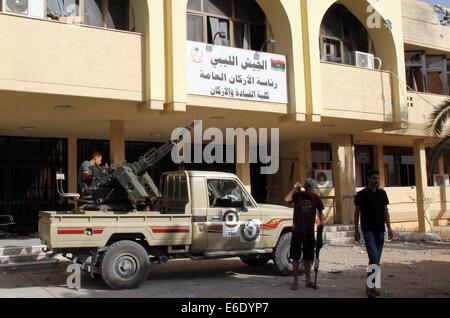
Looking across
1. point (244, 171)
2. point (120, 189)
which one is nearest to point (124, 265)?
point (120, 189)

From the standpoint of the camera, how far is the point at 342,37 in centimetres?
1664

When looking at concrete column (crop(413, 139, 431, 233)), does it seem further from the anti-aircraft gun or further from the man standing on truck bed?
the man standing on truck bed

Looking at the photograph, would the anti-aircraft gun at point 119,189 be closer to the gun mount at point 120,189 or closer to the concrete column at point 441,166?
the gun mount at point 120,189

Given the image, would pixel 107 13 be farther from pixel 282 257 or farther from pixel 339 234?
pixel 339 234

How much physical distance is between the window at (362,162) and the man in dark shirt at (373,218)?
41.2 feet

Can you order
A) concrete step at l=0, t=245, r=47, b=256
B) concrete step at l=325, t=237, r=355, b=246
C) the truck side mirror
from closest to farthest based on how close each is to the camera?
1. the truck side mirror
2. concrete step at l=0, t=245, r=47, b=256
3. concrete step at l=325, t=237, r=355, b=246

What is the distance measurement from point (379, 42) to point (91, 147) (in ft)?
32.0

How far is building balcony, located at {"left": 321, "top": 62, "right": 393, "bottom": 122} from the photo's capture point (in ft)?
45.1

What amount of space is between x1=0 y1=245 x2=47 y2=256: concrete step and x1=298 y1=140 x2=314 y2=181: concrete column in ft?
32.1

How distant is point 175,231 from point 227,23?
756 centimetres

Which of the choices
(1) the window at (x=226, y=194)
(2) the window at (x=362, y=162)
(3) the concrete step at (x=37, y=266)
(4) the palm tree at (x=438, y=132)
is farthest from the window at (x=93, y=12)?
(2) the window at (x=362, y=162)

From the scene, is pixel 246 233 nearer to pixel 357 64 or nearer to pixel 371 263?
pixel 371 263

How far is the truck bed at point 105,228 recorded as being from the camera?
7754mm

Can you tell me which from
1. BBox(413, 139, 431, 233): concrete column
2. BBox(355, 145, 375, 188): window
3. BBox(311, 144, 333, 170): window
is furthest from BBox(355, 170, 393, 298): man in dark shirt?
BBox(355, 145, 375, 188): window
